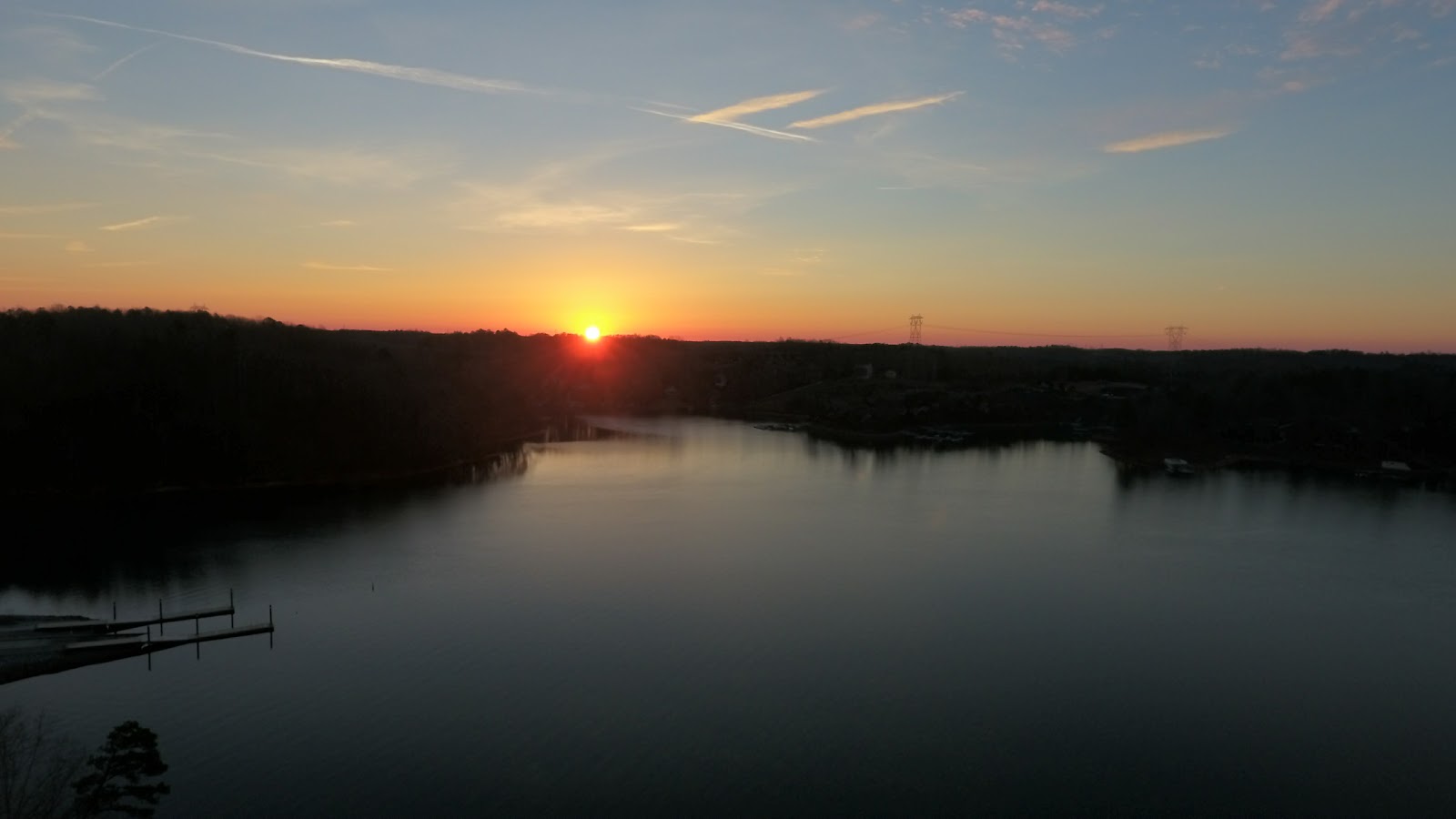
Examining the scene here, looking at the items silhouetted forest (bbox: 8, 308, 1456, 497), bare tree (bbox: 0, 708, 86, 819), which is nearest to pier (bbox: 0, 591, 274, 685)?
bare tree (bbox: 0, 708, 86, 819)

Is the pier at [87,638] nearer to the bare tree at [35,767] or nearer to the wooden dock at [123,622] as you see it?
the wooden dock at [123,622]

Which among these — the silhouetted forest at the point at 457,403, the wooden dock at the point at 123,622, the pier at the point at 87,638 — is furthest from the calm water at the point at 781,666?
the silhouetted forest at the point at 457,403

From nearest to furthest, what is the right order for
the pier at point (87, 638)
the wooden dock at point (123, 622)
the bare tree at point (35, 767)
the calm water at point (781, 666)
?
the bare tree at point (35, 767) → the calm water at point (781, 666) → the pier at point (87, 638) → the wooden dock at point (123, 622)

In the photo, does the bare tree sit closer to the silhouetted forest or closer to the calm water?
the calm water

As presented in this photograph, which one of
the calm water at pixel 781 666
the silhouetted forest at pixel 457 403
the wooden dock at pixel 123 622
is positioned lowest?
the calm water at pixel 781 666

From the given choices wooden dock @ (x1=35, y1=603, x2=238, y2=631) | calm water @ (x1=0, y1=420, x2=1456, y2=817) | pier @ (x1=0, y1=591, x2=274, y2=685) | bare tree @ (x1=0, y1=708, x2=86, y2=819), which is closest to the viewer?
bare tree @ (x1=0, y1=708, x2=86, y2=819)

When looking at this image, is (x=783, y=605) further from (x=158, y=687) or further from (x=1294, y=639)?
(x=158, y=687)

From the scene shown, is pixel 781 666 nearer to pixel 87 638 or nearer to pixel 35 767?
pixel 35 767
